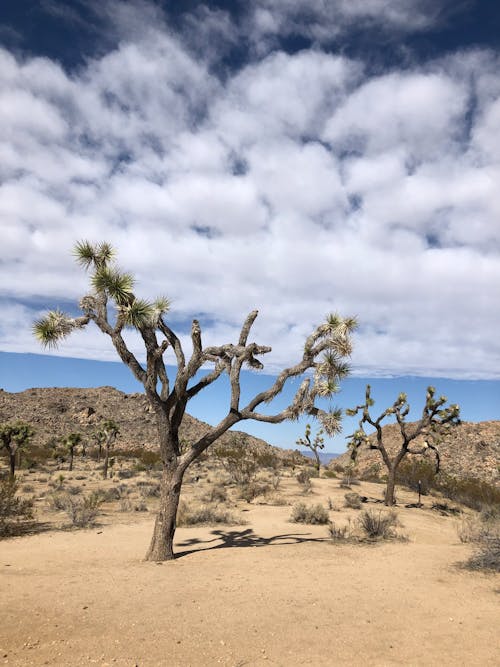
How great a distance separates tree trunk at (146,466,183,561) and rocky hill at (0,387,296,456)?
5120cm

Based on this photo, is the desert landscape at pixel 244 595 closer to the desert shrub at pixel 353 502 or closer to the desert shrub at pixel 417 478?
the desert shrub at pixel 353 502

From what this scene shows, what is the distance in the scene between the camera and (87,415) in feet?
221

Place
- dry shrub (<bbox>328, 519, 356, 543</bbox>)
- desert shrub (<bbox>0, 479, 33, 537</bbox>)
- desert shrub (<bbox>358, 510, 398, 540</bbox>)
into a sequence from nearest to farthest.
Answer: dry shrub (<bbox>328, 519, 356, 543</bbox>)
desert shrub (<bbox>358, 510, 398, 540</bbox>)
desert shrub (<bbox>0, 479, 33, 537</bbox>)

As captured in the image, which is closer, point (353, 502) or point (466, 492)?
point (353, 502)

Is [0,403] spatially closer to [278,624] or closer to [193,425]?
[193,425]

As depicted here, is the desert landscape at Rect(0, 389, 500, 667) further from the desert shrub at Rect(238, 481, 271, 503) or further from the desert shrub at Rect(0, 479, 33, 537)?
the desert shrub at Rect(238, 481, 271, 503)

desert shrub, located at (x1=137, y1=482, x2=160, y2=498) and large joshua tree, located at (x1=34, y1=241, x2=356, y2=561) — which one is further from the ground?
large joshua tree, located at (x1=34, y1=241, x2=356, y2=561)

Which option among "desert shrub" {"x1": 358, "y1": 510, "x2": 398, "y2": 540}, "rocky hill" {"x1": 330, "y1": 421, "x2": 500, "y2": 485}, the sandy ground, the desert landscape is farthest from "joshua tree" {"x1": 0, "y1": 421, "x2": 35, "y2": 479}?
"rocky hill" {"x1": 330, "y1": 421, "x2": 500, "y2": 485}

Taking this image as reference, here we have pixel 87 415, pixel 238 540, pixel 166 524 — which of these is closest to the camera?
pixel 166 524

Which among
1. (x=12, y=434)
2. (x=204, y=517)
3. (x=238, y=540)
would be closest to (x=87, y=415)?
(x=12, y=434)

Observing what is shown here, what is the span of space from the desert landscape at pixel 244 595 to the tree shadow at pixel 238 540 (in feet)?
0.09

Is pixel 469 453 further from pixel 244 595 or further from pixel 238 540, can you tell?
pixel 244 595

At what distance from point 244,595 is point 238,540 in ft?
15.1

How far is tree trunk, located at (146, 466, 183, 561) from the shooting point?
30.2 ft
